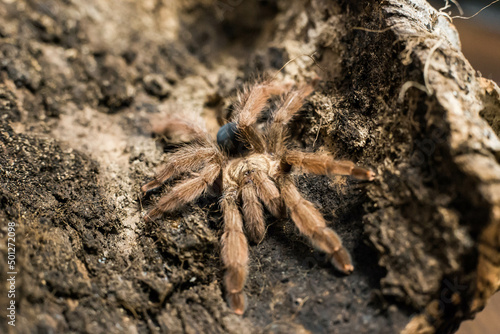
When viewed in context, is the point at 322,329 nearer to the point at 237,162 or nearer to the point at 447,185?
the point at 447,185

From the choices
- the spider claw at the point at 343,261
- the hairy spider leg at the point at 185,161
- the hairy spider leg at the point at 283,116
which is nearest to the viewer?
the spider claw at the point at 343,261

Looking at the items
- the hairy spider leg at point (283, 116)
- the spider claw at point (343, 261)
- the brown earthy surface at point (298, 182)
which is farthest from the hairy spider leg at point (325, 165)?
the spider claw at point (343, 261)

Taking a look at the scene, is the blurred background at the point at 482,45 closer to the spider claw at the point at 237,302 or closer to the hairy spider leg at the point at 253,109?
the hairy spider leg at the point at 253,109

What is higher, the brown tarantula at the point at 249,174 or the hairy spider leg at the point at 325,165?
the hairy spider leg at the point at 325,165

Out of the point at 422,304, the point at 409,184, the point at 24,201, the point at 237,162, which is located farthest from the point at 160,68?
the point at 422,304

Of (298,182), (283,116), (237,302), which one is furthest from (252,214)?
(283,116)

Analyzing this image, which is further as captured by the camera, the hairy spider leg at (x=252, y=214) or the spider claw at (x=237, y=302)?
the hairy spider leg at (x=252, y=214)

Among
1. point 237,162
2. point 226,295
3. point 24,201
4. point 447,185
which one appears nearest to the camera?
point 447,185
